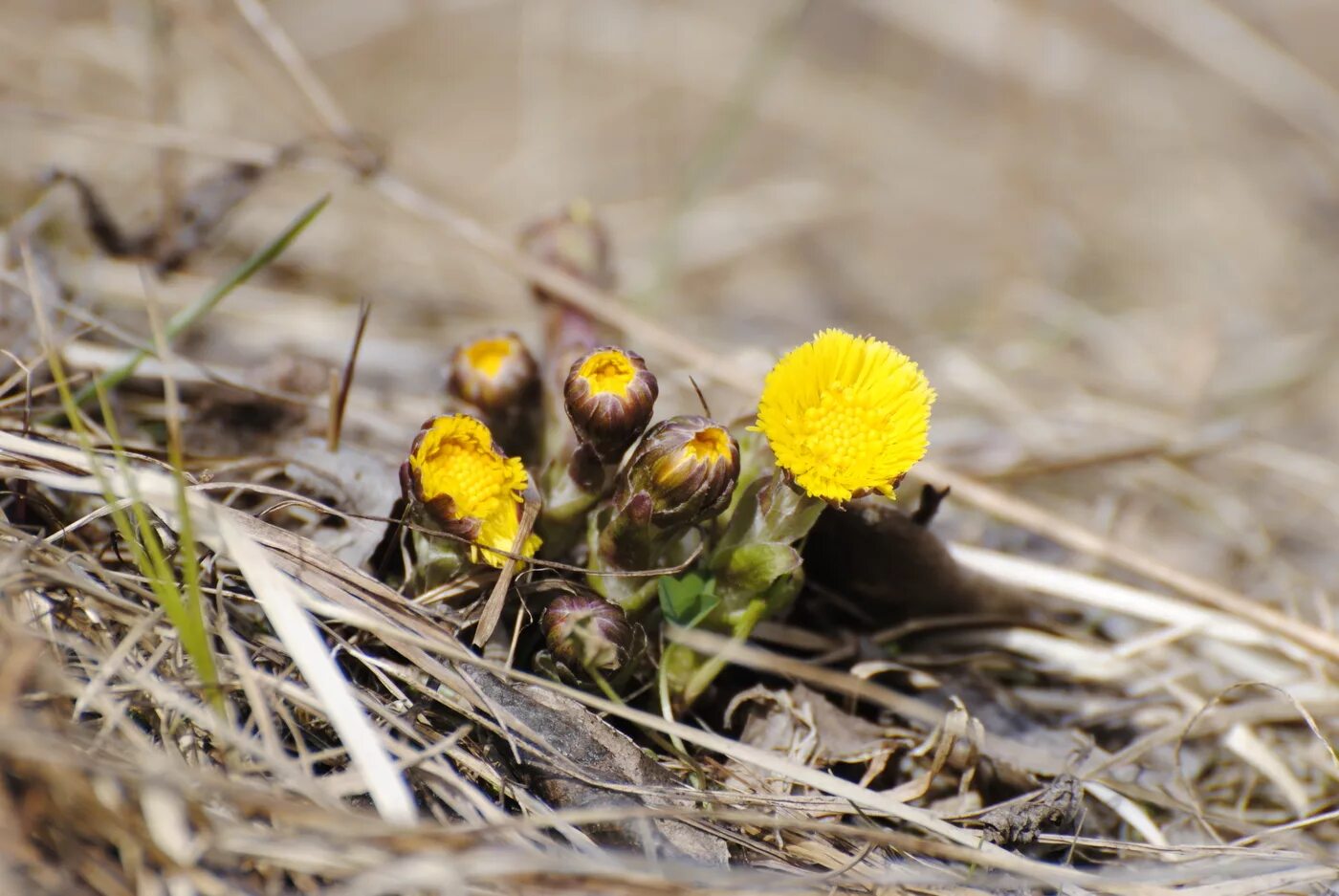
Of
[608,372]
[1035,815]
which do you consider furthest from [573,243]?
[1035,815]

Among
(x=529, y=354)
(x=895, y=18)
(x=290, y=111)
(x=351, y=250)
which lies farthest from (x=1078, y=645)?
(x=895, y=18)

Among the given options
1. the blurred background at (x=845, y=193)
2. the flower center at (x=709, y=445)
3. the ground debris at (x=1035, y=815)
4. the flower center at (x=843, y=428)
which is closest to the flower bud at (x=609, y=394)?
the flower center at (x=709, y=445)

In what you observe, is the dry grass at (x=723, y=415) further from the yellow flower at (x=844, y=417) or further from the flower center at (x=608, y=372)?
the flower center at (x=608, y=372)

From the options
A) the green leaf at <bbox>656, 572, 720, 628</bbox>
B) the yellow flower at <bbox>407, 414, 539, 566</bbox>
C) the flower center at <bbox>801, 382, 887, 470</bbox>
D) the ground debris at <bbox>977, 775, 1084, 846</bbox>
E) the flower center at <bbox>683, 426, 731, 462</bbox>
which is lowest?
the ground debris at <bbox>977, 775, 1084, 846</bbox>

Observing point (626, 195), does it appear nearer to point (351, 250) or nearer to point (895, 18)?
point (351, 250)

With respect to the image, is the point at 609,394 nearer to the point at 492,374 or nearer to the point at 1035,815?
the point at 492,374

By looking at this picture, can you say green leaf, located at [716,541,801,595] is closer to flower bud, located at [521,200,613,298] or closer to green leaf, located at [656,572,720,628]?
green leaf, located at [656,572,720,628]

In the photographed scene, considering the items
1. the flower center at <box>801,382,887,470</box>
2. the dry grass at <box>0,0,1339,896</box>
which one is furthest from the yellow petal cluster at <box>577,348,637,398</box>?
the dry grass at <box>0,0,1339,896</box>
